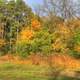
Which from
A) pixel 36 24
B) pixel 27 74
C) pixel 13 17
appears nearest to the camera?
pixel 27 74

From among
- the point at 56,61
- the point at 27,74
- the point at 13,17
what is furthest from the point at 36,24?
the point at 27,74

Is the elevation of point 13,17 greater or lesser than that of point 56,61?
greater

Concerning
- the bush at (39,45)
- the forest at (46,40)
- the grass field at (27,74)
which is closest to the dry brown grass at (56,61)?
the forest at (46,40)

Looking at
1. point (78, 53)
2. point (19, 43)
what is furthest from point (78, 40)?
point (19, 43)

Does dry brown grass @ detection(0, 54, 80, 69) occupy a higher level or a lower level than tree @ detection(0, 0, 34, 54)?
lower

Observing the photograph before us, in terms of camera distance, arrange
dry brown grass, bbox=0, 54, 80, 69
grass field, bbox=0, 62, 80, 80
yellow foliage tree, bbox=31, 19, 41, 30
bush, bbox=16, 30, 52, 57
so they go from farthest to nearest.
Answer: yellow foliage tree, bbox=31, 19, 41, 30, bush, bbox=16, 30, 52, 57, dry brown grass, bbox=0, 54, 80, 69, grass field, bbox=0, 62, 80, 80

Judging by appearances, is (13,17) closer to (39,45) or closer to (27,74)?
(39,45)

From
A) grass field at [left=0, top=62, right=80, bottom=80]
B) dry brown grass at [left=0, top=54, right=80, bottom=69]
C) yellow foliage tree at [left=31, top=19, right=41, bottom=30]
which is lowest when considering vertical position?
dry brown grass at [left=0, top=54, right=80, bottom=69]

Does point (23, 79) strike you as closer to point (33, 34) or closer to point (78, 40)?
point (78, 40)

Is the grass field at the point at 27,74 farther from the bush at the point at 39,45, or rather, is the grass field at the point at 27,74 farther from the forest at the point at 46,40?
the bush at the point at 39,45

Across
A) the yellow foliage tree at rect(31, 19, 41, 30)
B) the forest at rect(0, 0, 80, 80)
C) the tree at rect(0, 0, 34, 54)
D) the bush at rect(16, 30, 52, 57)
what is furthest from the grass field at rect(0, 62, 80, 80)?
the tree at rect(0, 0, 34, 54)

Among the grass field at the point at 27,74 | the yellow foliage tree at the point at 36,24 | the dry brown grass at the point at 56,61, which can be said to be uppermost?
the yellow foliage tree at the point at 36,24

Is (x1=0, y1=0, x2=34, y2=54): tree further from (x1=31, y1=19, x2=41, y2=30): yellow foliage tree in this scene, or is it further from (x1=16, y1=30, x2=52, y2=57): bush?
(x1=16, y1=30, x2=52, y2=57): bush

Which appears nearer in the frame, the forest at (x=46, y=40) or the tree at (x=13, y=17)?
the forest at (x=46, y=40)
